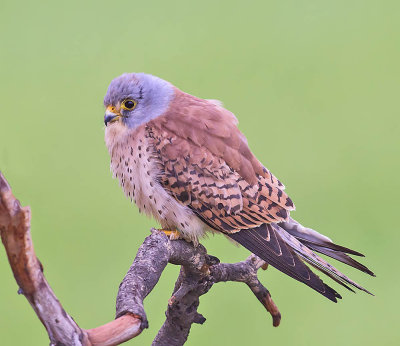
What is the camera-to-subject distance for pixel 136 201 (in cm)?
251

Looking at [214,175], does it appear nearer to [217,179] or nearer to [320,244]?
[217,179]

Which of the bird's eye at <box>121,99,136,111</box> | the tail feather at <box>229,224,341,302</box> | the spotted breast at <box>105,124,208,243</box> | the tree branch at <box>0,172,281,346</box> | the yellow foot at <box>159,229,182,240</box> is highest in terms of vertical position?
the bird's eye at <box>121,99,136,111</box>

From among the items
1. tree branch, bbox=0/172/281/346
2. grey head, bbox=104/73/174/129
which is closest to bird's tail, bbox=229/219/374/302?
tree branch, bbox=0/172/281/346

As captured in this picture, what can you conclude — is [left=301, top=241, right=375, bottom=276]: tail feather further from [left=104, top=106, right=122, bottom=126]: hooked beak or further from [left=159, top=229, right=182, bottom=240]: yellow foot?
[left=104, top=106, right=122, bottom=126]: hooked beak

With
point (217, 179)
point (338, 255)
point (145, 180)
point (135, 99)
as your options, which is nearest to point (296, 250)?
point (338, 255)

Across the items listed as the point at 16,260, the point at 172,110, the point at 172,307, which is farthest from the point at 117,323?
the point at 172,110

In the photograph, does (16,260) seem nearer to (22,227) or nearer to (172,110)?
(22,227)

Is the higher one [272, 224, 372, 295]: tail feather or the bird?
the bird

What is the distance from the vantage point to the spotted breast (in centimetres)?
238

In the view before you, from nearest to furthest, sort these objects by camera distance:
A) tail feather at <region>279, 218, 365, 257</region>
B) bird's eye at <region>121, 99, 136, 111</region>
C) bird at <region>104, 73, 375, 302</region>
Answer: tail feather at <region>279, 218, 365, 257</region>
bird at <region>104, 73, 375, 302</region>
bird's eye at <region>121, 99, 136, 111</region>

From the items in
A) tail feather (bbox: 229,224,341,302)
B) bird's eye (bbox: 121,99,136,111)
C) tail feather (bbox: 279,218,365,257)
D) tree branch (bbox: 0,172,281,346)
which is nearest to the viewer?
tree branch (bbox: 0,172,281,346)

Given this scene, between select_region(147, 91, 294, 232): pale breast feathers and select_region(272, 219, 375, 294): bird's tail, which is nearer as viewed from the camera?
select_region(272, 219, 375, 294): bird's tail

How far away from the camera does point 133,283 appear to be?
1578 mm

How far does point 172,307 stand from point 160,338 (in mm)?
170
